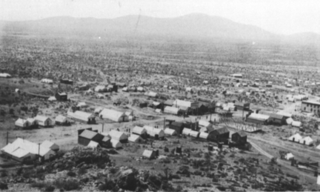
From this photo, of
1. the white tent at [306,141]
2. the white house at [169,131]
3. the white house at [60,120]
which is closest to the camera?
the white house at [169,131]

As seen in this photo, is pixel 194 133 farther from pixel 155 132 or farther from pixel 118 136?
pixel 118 136

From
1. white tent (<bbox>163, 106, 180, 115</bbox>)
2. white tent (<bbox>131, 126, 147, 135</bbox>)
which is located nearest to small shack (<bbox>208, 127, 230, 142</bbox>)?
white tent (<bbox>131, 126, 147, 135</bbox>)

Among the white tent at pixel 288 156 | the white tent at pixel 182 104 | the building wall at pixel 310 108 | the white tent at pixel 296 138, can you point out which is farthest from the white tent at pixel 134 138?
the building wall at pixel 310 108

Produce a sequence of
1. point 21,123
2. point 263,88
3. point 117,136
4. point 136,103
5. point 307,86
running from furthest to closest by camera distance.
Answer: point 307,86
point 263,88
point 136,103
point 21,123
point 117,136

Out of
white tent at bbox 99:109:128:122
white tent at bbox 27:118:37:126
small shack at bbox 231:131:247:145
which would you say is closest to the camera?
small shack at bbox 231:131:247:145

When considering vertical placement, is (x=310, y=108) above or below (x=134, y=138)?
above

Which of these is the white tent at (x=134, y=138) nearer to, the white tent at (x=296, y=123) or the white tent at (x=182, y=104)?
the white tent at (x=182, y=104)

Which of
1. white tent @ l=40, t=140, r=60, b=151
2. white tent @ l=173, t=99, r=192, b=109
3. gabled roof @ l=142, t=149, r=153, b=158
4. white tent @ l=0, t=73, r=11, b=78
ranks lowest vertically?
gabled roof @ l=142, t=149, r=153, b=158

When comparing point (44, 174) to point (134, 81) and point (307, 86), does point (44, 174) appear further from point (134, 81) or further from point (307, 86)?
point (307, 86)

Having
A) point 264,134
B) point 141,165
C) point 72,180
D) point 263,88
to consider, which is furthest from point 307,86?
point 72,180

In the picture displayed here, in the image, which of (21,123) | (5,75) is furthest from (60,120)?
(5,75)

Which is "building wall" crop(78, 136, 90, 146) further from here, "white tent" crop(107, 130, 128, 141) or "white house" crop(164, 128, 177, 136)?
"white house" crop(164, 128, 177, 136)
